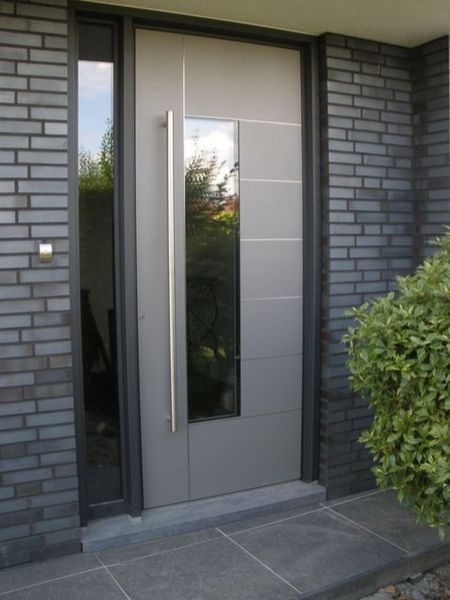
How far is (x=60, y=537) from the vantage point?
12.5ft

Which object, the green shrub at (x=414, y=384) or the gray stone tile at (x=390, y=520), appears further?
the gray stone tile at (x=390, y=520)

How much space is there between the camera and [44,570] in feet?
12.0

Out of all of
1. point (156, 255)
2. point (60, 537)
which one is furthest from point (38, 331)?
point (60, 537)

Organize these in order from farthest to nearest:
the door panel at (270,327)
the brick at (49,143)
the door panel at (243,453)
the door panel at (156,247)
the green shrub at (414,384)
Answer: the door panel at (270,327) < the door panel at (243,453) < the door panel at (156,247) < the brick at (49,143) < the green shrub at (414,384)

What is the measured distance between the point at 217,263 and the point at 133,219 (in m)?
0.65

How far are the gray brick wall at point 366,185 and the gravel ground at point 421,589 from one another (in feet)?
3.00

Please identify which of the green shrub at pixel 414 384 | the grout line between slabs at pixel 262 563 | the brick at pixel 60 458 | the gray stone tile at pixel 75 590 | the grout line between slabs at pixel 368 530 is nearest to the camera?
the green shrub at pixel 414 384

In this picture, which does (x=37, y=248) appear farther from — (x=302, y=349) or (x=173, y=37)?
(x=302, y=349)

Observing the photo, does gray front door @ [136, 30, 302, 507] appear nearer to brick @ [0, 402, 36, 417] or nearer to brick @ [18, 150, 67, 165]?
brick @ [18, 150, 67, 165]

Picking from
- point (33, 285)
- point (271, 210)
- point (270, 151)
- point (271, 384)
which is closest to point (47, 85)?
point (33, 285)

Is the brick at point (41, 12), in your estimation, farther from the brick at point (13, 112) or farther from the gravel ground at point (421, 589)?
the gravel ground at point (421, 589)

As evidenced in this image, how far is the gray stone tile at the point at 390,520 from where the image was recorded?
159 inches

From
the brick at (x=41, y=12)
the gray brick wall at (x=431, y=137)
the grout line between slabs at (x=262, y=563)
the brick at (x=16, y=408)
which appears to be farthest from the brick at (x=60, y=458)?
the gray brick wall at (x=431, y=137)

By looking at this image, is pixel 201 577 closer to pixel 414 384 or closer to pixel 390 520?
pixel 390 520
